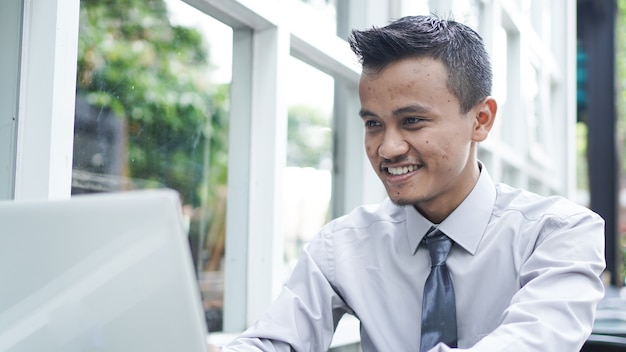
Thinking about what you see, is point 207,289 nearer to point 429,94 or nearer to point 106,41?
point 429,94

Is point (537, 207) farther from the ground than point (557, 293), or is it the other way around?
point (537, 207)

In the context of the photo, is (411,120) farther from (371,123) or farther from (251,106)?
(251,106)

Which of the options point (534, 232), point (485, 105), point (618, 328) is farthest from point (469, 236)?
A: point (618, 328)

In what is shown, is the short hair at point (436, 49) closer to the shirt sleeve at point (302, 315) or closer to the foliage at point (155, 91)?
the shirt sleeve at point (302, 315)

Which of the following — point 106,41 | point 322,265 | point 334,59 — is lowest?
point 322,265

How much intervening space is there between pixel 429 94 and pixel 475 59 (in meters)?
0.17

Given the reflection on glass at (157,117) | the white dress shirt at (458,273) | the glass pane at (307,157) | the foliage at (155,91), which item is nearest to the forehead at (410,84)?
the white dress shirt at (458,273)

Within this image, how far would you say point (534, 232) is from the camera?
1.43m

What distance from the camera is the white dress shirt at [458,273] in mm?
1282

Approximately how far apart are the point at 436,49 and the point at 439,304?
50cm

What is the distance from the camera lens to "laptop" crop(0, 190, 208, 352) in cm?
68

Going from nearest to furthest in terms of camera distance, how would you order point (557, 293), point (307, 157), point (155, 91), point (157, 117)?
point (557, 293) → point (307, 157) → point (157, 117) → point (155, 91)

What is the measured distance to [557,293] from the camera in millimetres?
1251

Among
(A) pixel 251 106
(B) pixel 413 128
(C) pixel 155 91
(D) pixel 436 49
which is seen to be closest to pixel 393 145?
(B) pixel 413 128
